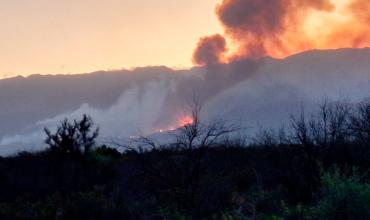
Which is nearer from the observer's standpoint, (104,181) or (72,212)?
(72,212)

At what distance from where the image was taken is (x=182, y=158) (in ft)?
81.1

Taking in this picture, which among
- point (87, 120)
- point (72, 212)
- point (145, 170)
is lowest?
point (72, 212)

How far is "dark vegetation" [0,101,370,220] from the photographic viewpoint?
14.7 metres

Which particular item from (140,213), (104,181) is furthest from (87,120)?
(140,213)

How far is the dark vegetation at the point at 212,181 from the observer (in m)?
14.7

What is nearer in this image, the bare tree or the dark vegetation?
the dark vegetation

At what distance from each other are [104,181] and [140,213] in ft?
48.2

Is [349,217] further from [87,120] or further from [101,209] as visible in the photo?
[87,120]

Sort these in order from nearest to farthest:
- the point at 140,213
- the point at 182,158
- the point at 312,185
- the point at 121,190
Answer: the point at 140,213 → the point at 312,185 → the point at 182,158 → the point at 121,190

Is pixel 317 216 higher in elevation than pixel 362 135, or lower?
lower

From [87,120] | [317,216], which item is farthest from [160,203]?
[87,120]

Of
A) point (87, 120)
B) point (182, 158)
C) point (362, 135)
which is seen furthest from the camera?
point (87, 120)

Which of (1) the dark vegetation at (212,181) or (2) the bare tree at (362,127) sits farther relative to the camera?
(2) the bare tree at (362,127)

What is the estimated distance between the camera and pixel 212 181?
24.6 meters
